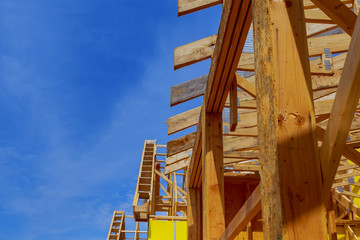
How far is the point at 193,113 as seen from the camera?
25.2 ft

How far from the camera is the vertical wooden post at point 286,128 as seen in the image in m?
1.97

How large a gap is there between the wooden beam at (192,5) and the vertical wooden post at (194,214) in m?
3.36

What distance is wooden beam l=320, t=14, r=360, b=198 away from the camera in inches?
69.4

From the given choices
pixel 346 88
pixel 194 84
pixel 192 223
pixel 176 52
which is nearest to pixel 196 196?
pixel 192 223

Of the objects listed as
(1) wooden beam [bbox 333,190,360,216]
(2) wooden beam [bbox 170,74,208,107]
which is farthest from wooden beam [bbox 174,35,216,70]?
(1) wooden beam [bbox 333,190,360,216]

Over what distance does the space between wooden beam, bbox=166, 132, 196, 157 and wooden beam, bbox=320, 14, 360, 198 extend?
5828 mm

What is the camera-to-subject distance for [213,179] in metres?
4.60

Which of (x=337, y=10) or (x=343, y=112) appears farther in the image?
(x=337, y=10)

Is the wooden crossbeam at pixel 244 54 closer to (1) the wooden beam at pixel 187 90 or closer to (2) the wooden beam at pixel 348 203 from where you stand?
(1) the wooden beam at pixel 187 90

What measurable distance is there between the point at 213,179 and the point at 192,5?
2238 mm

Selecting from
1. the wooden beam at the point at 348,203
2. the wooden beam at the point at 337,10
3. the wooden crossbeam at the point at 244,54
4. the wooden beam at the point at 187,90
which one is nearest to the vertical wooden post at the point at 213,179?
the wooden crossbeam at the point at 244,54

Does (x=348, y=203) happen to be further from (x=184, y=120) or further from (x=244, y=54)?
(x=244, y=54)

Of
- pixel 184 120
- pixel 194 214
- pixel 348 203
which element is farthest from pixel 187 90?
pixel 348 203

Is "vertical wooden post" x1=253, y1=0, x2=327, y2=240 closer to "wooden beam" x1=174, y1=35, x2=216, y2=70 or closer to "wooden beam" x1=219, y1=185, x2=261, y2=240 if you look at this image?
"wooden beam" x1=219, y1=185, x2=261, y2=240
